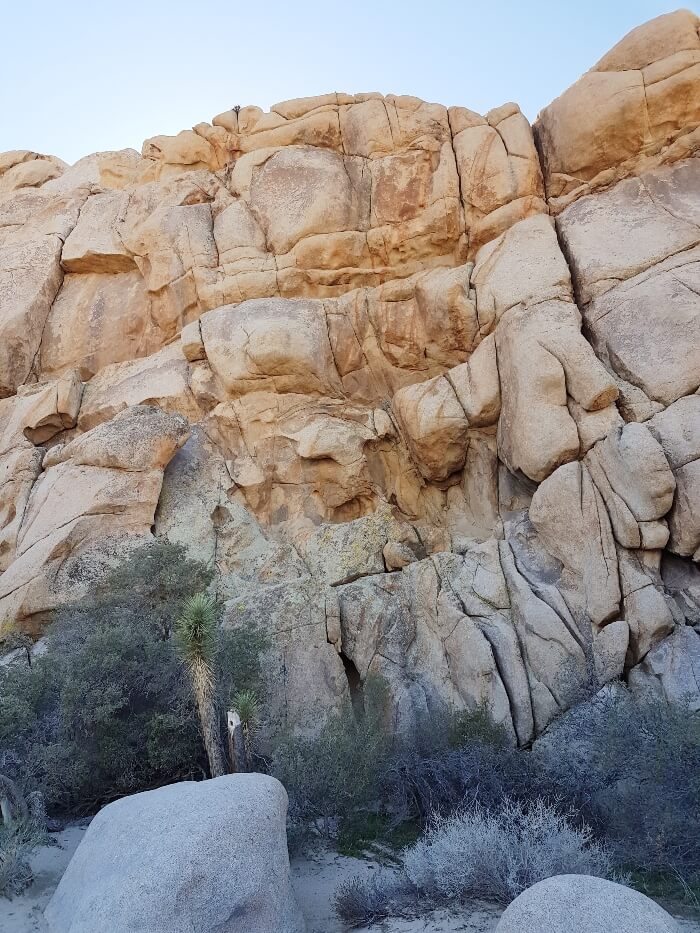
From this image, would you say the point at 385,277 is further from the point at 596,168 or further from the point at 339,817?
the point at 339,817

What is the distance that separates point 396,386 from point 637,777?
42.4 ft

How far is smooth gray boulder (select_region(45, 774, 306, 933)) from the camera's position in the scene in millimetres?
7551

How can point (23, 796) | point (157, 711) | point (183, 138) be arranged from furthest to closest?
point (183, 138)
point (157, 711)
point (23, 796)

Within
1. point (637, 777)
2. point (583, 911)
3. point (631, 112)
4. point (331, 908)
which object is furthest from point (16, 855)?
point (631, 112)

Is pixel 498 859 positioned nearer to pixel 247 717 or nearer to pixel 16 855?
pixel 247 717

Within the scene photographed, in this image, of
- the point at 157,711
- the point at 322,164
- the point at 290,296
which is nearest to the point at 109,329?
the point at 290,296

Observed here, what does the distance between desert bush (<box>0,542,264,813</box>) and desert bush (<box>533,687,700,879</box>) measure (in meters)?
6.04

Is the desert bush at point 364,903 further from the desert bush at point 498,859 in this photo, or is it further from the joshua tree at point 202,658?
the joshua tree at point 202,658

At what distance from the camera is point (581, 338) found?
17.5m

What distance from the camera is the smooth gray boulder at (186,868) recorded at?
7551 millimetres

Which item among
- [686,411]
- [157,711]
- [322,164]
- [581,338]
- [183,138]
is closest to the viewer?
[157,711]

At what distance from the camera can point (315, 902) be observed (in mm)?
10039

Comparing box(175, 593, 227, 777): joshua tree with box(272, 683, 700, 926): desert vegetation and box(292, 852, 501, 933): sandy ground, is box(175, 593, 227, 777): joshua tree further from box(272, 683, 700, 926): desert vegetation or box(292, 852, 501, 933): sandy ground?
box(292, 852, 501, 933): sandy ground

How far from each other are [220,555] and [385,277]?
953 cm
